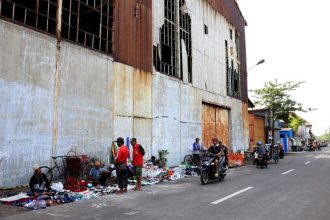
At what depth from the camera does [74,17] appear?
14680mm

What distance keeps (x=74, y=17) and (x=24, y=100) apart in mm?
5183

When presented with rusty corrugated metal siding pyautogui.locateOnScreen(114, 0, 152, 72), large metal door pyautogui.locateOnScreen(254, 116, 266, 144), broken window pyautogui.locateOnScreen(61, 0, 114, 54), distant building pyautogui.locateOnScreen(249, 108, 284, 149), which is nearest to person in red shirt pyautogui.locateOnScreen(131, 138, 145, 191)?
broken window pyautogui.locateOnScreen(61, 0, 114, 54)

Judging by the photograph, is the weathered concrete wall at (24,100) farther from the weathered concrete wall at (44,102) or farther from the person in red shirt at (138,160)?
the person in red shirt at (138,160)

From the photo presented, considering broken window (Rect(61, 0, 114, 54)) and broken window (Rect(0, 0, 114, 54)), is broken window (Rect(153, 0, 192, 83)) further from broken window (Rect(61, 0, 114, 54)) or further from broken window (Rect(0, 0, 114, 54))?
broken window (Rect(0, 0, 114, 54))

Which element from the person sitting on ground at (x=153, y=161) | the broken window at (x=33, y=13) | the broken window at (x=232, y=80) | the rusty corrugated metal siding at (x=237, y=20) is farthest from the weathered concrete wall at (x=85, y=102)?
the rusty corrugated metal siding at (x=237, y=20)

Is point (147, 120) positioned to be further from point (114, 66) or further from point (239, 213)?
point (239, 213)

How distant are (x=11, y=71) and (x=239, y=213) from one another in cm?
879

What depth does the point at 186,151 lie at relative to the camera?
2153 centimetres

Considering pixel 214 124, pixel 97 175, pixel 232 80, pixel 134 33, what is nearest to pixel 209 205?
pixel 97 175

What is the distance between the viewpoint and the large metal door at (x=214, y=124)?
24469 mm

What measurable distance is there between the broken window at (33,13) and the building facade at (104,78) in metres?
0.04

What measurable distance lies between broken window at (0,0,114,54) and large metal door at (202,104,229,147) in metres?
11.1

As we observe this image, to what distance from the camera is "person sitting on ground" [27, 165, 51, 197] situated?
9930 mm

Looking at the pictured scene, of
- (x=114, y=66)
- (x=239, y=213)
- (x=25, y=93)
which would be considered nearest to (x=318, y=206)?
(x=239, y=213)
